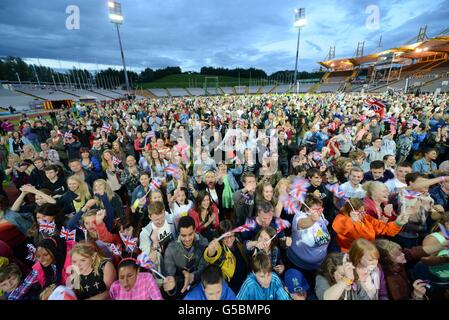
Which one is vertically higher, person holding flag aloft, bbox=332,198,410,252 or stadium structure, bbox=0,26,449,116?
stadium structure, bbox=0,26,449,116

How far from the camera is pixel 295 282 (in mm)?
2428

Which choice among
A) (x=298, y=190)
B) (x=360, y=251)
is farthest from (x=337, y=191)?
(x=360, y=251)

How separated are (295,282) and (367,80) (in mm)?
63920

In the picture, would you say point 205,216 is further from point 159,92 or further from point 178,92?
point 178,92

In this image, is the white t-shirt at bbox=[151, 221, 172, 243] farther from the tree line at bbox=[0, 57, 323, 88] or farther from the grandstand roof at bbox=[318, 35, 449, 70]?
the tree line at bbox=[0, 57, 323, 88]

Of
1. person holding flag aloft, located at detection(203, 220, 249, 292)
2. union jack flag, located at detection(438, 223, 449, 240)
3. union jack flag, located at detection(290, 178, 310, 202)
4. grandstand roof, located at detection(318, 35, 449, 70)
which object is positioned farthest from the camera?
grandstand roof, located at detection(318, 35, 449, 70)

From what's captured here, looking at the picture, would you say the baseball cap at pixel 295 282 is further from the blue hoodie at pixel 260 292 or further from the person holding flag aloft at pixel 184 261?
the person holding flag aloft at pixel 184 261

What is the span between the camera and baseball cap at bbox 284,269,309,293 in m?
2.40

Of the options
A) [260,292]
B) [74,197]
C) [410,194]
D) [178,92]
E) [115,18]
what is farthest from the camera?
[178,92]

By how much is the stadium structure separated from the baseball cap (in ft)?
107

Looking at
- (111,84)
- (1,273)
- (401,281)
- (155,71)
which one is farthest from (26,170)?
(155,71)

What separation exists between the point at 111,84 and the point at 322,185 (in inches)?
3583

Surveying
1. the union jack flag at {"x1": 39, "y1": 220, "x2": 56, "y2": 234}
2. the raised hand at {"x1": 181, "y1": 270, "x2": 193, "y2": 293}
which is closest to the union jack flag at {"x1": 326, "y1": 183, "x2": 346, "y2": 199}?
the raised hand at {"x1": 181, "y1": 270, "x2": 193, "y2": 293}
